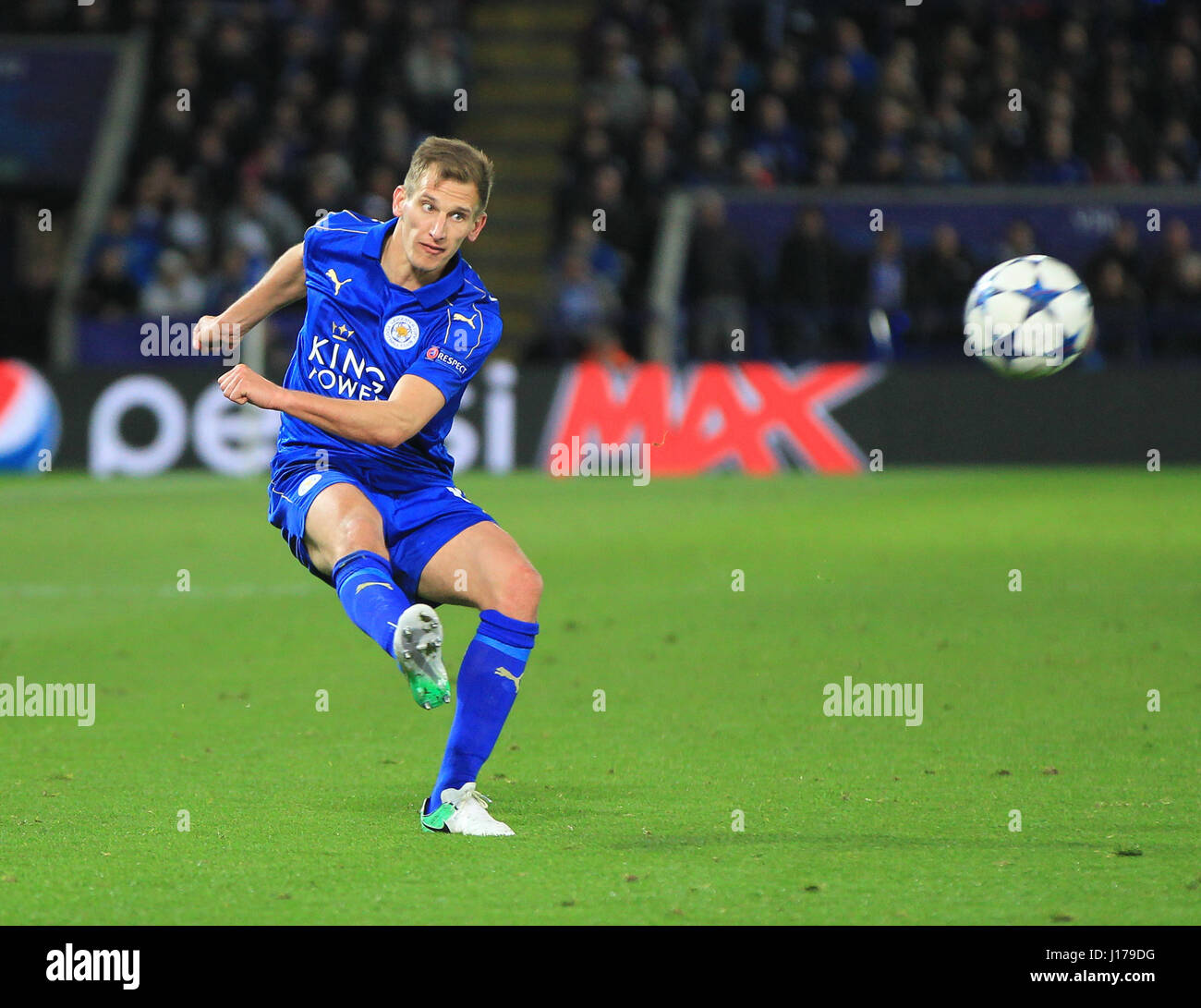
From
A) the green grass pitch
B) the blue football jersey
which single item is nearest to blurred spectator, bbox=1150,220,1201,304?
the green grass pitch

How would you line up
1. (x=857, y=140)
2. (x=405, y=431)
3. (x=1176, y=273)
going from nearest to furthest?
(x=405, y=431)
(x=1176, y=273)
(x=857, y=140)

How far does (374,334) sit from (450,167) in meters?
0.59

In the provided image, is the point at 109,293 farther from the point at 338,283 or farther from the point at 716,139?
the point at 338,283

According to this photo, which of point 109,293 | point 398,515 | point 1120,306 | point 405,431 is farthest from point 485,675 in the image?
point 109,293

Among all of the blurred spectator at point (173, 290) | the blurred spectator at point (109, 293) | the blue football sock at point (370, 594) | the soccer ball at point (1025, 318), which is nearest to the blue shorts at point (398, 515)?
the blue football sock at point (370, 594)

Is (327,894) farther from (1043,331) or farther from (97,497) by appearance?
(97,497)

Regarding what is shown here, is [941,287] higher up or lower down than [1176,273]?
lower down

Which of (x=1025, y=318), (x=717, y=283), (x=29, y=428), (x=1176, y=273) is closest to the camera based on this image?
(x=1025, y=318)

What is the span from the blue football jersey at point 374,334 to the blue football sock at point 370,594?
0.40 m

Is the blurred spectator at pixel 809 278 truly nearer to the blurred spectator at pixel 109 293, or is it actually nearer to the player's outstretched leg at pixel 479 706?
the blurred spectator at pixel 109 293

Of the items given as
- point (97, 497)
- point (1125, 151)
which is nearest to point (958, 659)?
point (97, 497)

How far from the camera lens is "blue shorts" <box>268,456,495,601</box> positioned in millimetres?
5910

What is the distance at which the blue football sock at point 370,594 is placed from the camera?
211 inches

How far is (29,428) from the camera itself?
773 inches
